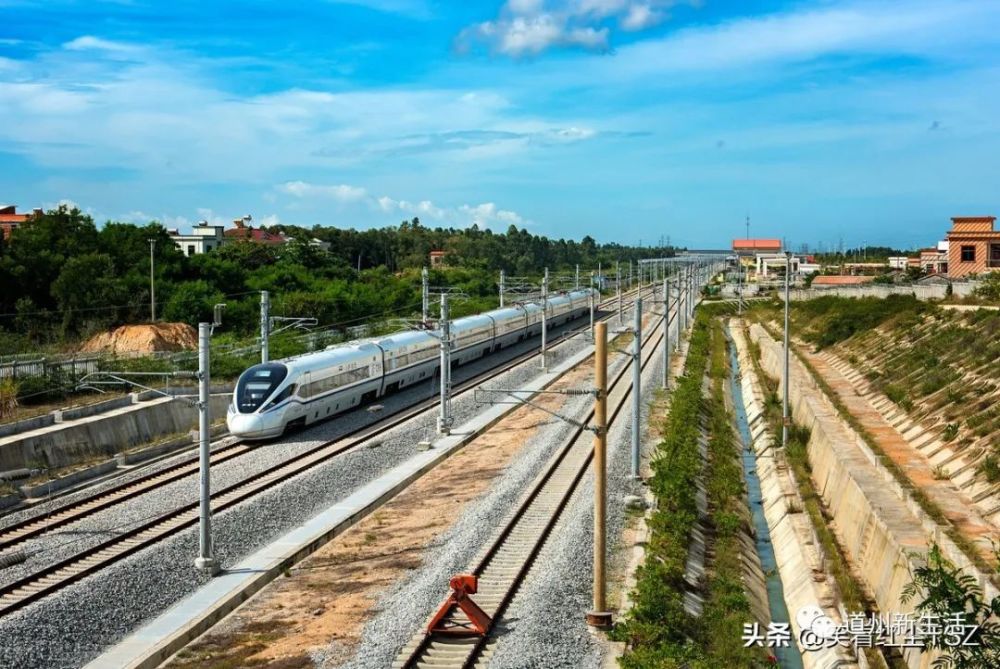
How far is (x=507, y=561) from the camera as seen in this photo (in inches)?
826

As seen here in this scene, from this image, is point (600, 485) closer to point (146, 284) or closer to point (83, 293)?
point (83, 293)

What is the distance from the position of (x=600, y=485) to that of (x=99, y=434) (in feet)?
75.5

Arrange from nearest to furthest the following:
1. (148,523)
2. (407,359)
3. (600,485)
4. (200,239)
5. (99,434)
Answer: (600,485)
(148,523)
(99,434)
(407,359)
(200,239)

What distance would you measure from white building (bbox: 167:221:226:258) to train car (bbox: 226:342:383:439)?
70.0 metres

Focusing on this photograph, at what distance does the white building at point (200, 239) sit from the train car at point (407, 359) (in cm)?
6201

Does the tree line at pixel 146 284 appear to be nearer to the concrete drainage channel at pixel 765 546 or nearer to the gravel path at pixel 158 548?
the gravel path at pixel 158 548

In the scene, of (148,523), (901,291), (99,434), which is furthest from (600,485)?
(901,291)

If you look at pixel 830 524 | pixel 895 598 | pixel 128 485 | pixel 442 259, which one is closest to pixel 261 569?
pixel 128 485

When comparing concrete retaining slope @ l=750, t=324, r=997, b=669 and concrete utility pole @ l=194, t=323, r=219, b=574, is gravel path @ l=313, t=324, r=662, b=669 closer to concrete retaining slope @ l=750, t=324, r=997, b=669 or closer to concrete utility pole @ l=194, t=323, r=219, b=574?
concrete utility pole @ l=194, t=323, r=219, b=574

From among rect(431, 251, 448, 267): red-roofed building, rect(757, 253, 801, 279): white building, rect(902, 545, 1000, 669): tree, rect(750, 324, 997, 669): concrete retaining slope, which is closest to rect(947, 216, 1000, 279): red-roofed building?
rect(750, 324, 997, 669): concrete retaining slope

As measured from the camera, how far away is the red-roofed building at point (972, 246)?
73125 millimetres

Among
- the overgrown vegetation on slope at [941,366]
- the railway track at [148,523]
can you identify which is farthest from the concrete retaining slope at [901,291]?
the railway track at [148,523]

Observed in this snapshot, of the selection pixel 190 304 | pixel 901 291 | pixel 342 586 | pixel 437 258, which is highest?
pixel 437 258

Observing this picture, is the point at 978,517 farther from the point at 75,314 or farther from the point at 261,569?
the point at 75,314
